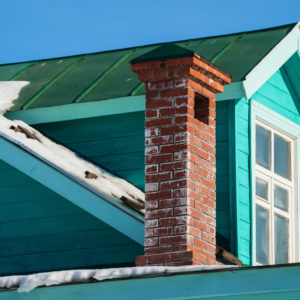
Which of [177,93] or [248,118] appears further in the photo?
[248,118]

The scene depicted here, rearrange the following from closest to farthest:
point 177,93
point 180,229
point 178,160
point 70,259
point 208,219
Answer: point 180,229, point 178,160, point 208,219, point 177,93, point 70,259

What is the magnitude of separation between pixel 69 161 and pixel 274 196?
96.9 inches

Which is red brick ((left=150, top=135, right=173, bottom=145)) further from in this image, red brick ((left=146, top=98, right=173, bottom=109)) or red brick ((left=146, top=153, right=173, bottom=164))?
red brick ((left=146, top=98, right=173, bottom=109))

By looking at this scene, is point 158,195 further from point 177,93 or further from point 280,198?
point 280,198

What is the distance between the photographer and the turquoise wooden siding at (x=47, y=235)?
7914mm

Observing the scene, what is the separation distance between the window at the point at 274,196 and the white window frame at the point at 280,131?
3 centimetres

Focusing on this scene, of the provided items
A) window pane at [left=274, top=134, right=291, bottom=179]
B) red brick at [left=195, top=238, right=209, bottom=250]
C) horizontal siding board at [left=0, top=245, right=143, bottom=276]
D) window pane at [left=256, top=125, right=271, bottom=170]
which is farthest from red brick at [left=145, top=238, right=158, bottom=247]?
window pane at [left=274, top=134, right=291, bottom=179]

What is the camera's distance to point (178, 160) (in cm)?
659

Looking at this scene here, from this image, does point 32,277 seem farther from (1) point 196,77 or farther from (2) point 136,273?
(1) point 196,77

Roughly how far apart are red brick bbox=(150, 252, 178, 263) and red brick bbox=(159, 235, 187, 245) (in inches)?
4.3

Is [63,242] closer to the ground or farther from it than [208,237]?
farther from it

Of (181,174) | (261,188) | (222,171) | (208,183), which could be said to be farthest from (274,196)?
(181,174)

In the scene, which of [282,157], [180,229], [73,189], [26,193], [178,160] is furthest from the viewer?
[282,157]

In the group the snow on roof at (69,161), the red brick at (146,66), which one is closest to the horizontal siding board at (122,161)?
the snow on roof at (69,161)
